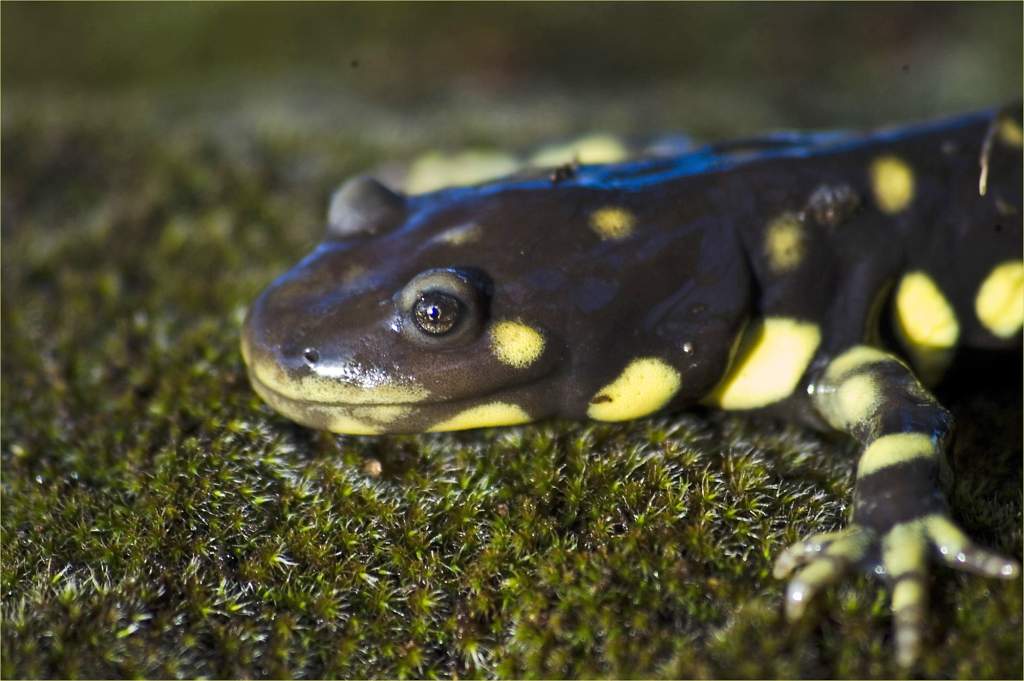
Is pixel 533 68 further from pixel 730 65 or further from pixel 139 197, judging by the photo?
pixel 139 197

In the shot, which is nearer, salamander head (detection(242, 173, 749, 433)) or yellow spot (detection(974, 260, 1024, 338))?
salamander head (detection(242, 173, 749, 433))

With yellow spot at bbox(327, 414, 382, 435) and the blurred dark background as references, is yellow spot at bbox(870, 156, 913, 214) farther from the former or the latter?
the blurred dark background

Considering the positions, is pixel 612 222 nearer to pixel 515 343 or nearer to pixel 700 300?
pixel 700 300

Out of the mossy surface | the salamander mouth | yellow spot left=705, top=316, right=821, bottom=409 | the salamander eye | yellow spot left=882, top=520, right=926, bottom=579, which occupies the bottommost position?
the mossy surface

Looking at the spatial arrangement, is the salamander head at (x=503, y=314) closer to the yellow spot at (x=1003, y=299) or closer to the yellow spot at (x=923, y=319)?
the yellow spot at (x=923, y=319)

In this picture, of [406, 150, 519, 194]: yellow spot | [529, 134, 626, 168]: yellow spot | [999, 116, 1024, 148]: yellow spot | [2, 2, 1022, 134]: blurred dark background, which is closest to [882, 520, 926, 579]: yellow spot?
[999, 116, 1024, 148]: yellow spot

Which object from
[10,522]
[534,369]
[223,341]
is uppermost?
[534,369]

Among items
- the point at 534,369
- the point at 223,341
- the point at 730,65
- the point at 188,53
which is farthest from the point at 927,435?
the point at 188,53
